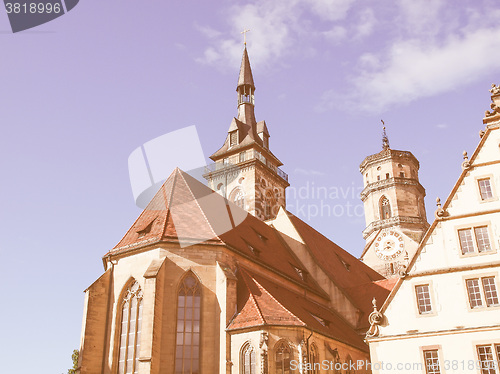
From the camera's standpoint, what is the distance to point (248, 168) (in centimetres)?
4262

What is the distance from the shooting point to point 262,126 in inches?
1820

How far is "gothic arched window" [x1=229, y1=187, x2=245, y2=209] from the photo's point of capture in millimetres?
41625

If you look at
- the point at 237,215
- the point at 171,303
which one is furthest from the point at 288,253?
the point at 171,303

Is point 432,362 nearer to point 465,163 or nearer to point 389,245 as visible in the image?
point 465,163

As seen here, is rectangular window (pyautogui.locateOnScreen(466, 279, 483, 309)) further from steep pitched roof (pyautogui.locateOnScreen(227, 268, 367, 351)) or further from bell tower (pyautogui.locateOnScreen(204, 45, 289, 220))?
bell tower (pyautogui.locateOnScreen(204, 45, 289, 220))

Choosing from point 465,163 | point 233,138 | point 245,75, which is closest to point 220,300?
point 465,163

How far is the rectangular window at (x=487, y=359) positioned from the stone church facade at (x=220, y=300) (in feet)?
8.94

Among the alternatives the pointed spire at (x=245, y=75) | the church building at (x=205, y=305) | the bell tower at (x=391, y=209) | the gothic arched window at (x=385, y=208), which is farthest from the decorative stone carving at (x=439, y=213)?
the pointed spire at (x=245, y=75)

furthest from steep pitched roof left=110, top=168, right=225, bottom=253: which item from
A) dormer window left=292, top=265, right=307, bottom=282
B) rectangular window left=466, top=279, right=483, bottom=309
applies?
rectangular window left=466, top=279, right=483, bottom=309

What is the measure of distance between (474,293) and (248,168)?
24715 mm

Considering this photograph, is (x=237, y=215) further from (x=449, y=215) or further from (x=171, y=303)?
(x=449, y=215)

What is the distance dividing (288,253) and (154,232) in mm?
11066

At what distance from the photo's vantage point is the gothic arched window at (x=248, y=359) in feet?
69.8

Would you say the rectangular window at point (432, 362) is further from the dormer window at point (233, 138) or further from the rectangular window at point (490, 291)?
the dormer window at point (233, 138)
